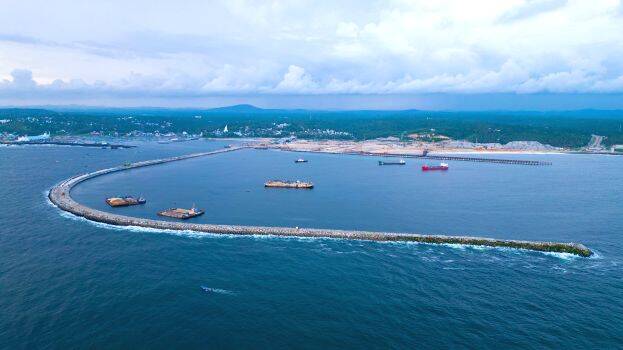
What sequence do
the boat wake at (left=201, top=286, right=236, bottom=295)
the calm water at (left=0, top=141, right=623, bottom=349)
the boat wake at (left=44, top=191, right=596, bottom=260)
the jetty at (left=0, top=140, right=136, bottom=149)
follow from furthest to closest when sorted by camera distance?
the jetty at (left=0, top=140, right=136, bottom=149), the boat wake at (left=44, top=191, right=596, bottom=260), the boat wake at (left=201, top=286, right=236, bottom=295), the calm water at (left=0, top=141, right=623, bottom=349)

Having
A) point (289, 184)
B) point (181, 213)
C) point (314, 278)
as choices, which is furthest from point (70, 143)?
point (314, 278)

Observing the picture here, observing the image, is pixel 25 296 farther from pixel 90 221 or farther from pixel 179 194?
pixel 179 194

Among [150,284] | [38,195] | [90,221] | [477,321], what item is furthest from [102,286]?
[38,195]

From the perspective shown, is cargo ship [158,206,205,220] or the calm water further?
cargo ship [158,206,205,220]

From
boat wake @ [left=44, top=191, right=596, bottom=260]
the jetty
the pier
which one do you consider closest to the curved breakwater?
boat wake @ [left=44, top=191, right=596, bottom=260]

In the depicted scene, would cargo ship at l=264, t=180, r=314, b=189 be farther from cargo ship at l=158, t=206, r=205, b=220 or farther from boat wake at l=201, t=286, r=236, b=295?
boat wake at l=201, t=286, r=236, b=295

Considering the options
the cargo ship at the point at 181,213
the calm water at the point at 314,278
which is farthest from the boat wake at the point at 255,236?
the cargo ship at the point at 181,213

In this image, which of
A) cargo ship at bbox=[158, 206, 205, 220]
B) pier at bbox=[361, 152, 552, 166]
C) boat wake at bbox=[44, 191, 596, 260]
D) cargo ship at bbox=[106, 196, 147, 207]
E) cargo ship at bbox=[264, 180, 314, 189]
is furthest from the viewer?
pier at bbox=[361, 152, 552, 166]
